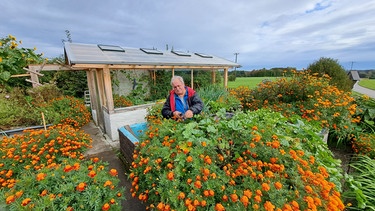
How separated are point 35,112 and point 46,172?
4826mm

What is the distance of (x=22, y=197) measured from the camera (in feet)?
3.21

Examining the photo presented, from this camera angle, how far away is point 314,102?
340cm

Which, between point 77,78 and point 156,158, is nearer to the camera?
point 156,158

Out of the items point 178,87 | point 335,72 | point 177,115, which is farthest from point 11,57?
point 335,72

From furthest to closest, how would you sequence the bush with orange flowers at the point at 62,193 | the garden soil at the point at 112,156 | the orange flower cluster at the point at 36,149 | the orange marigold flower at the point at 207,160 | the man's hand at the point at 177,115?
the man's hand at the point at 177,115
the garden soil at the point at 112,156
the orange flower cluster at the point at 36,149
the orange marigold flower at the point at 207,160
the bush with orange flowers at the point at 62,193

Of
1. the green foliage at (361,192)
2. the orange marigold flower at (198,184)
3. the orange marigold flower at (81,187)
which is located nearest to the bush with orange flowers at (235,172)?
the orange marigold flower at (198,184)

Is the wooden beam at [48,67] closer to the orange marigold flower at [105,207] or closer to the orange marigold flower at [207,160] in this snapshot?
the orange marigold flower at [105,207]

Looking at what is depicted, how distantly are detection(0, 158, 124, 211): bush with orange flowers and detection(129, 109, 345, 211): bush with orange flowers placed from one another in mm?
357

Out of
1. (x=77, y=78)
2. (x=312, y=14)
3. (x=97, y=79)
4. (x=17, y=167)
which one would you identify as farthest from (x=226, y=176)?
(x=77, y=78)

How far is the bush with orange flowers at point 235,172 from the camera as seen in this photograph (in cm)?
103

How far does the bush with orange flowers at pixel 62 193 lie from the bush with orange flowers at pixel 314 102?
12.3 ft

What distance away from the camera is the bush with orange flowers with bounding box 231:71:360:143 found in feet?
10.5

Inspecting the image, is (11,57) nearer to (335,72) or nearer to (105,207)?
(105,207)

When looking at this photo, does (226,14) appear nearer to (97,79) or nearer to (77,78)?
(97,79)
